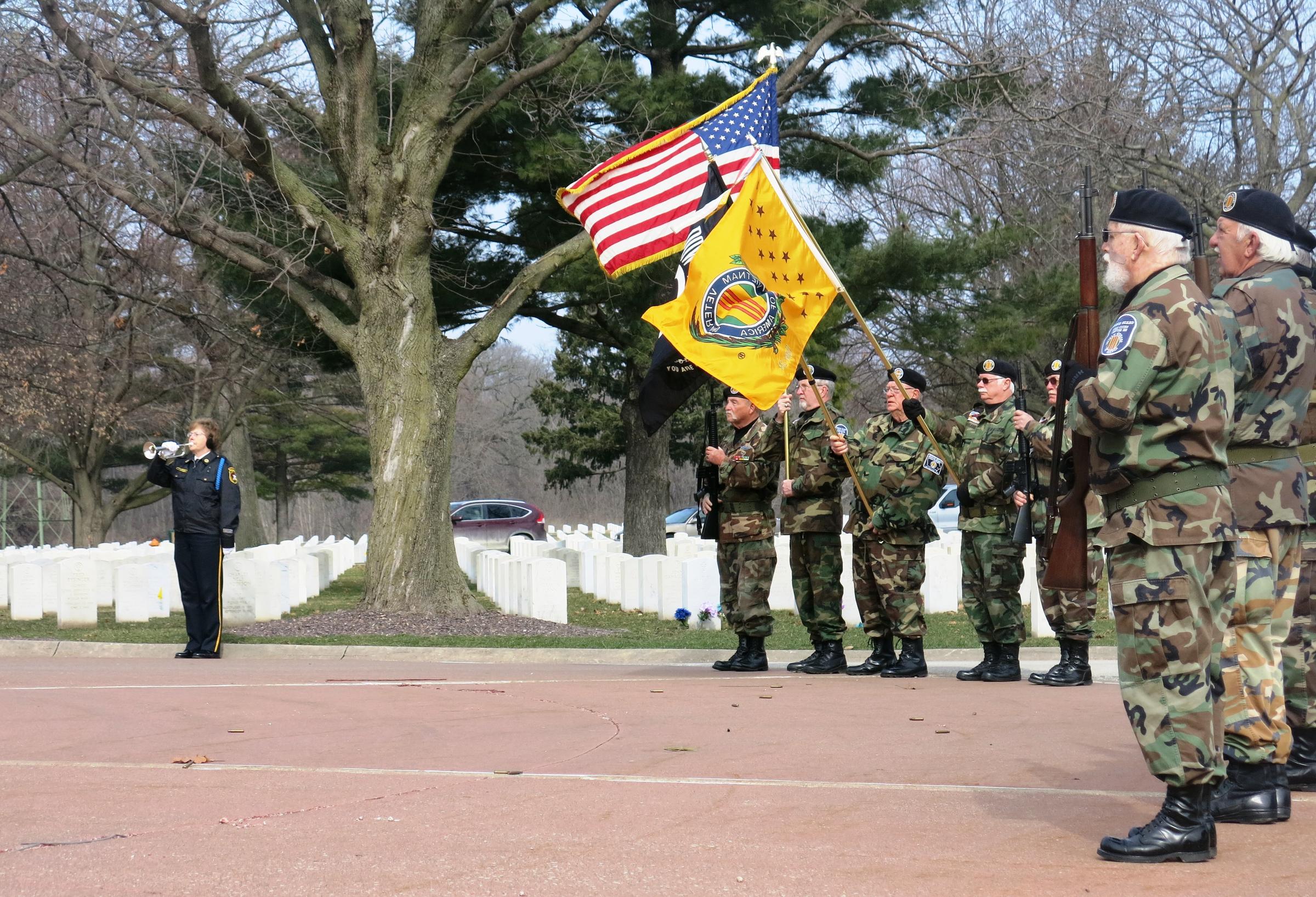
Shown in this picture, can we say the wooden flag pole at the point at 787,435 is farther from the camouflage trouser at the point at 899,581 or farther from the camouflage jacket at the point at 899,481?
the camouflage trouser at the point at 899,581

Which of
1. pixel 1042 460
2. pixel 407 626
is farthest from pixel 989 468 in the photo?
pixel 407 626

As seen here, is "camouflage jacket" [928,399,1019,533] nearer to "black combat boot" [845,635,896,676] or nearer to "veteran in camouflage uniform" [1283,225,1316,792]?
"black combat boot" [845,635,896,676]

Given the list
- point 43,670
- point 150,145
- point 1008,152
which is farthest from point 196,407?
point 43,670

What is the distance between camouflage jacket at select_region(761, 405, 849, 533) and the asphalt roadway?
118 centimetres

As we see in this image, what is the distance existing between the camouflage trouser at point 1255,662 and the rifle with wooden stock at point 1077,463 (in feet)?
1.88

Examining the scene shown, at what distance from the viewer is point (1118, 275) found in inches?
191

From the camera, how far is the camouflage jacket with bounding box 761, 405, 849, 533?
9781 mm

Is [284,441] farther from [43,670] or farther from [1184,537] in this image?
[1184,537]

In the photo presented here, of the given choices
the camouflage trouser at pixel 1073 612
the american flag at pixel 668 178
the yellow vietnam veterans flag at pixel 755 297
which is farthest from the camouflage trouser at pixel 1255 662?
the american flag at pixel 668 178

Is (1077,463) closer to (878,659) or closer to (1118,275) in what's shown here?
(1118,275)

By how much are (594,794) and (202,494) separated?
7.58 metres

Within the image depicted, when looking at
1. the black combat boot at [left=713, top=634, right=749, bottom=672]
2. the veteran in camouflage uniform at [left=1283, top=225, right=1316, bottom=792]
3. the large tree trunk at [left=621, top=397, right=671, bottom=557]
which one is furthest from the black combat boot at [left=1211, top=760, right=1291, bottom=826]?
the large tree trunk at [left=621, top=397, right=671, bottom=557]

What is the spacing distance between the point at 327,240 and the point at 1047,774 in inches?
437

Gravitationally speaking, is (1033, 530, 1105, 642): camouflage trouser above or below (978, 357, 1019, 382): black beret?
below
